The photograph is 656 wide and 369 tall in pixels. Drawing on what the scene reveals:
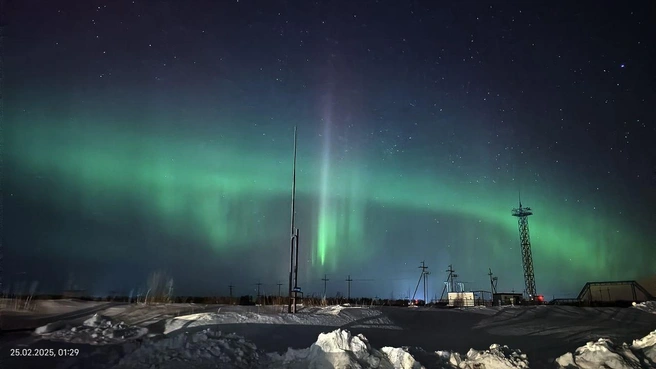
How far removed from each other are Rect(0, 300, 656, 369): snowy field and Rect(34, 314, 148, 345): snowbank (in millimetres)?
32

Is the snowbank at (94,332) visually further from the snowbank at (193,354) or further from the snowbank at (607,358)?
the snowbank at (607,358)

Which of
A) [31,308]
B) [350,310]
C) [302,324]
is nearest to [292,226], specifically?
[302,324]

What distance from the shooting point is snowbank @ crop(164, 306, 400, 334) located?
18.7 meters

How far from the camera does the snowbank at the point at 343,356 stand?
14052 millimetres

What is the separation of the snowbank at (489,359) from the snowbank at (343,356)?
1.84 m

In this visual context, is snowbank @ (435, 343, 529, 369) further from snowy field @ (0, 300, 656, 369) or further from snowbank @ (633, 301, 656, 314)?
snowbank @ (633, 301, 656, 314)

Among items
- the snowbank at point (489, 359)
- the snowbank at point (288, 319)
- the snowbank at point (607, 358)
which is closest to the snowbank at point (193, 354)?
the snowbank at point (288, 319)

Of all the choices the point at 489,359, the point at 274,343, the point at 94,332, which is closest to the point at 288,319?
the point at 274,343

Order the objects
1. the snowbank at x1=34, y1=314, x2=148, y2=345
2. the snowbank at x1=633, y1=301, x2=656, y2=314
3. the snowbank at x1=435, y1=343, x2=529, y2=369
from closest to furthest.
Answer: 1. the snowbank at x1=34, y1=314, x2=148, y2=345
2. the snowbank at x1=435, y1=343, x2=529, y2=369
3. the snowbank at x1=633, y1=301, x2=656, y2=314

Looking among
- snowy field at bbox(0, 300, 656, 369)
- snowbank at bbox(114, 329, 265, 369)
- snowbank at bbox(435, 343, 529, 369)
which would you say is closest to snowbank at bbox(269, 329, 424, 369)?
snowy field at bbox(0, 300, 656, 369)

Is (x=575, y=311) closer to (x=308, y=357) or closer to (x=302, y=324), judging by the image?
(x=302, y=324)

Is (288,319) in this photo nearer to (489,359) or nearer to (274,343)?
(274,343)

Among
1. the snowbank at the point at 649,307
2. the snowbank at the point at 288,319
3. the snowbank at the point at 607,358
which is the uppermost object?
the snowbank at the point at 288,319

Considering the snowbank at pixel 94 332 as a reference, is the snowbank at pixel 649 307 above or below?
below
